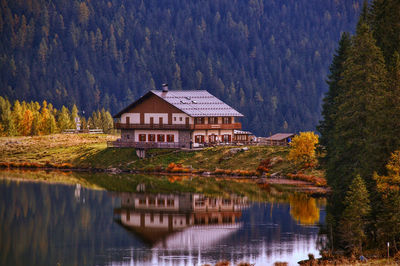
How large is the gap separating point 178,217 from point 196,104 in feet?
172

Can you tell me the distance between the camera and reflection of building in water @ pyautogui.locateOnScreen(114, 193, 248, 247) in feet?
189

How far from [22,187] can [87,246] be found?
114 feet

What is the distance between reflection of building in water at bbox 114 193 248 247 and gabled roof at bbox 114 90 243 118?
3470cm

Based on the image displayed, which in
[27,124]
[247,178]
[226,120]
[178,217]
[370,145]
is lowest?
[178,217]

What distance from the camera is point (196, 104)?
4646 inches

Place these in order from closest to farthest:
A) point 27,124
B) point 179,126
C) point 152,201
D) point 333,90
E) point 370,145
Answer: point 370,145 → point 152,201 → point 333,90 → point 179,126 → point 27,124

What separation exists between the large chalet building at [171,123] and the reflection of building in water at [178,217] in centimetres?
3163

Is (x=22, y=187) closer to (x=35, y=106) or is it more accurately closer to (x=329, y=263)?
(x=329, y=263)

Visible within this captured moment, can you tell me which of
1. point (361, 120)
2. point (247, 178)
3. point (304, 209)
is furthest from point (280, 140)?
point (361, 120)

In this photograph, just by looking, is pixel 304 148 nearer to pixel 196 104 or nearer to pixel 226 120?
pixel 226 120

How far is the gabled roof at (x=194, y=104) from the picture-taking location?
114 meters

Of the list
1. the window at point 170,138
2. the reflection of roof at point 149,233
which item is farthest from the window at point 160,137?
the reflection of roof at point 149,233

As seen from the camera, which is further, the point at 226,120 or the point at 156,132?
the point at 226,120

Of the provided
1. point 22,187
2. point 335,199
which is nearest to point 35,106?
point 22,187
